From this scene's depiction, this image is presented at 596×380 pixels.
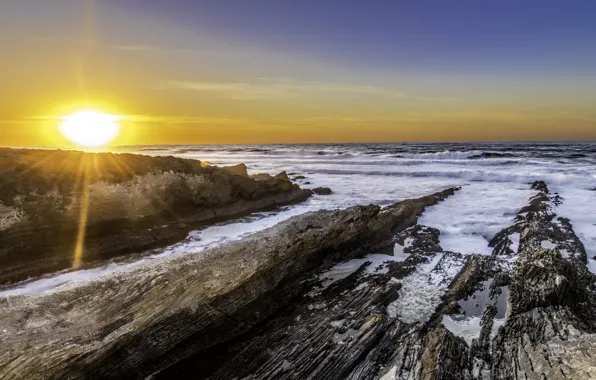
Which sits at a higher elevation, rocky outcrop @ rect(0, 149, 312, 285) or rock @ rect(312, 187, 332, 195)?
rocky outcrop @ rect(0, 149, 312, 285)

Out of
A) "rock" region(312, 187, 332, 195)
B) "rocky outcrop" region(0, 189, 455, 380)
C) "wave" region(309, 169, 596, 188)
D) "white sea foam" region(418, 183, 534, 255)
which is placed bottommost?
"wave" region(309, 169, 596, 188)

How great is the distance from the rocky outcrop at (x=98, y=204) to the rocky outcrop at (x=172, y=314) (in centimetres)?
289

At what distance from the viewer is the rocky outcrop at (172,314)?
13.3 ft

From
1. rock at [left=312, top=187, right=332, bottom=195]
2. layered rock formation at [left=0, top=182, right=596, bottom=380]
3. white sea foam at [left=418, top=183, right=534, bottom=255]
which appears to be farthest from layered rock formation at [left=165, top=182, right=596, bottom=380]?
rock at [left=312, top=187, right=332, bottom=195]

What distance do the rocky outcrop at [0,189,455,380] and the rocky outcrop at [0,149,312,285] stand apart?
2.89 m

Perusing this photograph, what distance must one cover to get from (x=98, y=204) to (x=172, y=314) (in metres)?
6.54

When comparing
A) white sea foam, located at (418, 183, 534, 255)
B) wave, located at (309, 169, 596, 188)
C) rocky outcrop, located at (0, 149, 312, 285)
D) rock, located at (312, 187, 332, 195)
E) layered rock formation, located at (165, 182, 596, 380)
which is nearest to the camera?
layered rock formation, located at (165, 182, 596, 380)

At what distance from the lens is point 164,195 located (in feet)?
38.5

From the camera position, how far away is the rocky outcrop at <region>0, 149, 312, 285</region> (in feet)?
27.3

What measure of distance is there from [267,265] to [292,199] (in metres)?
10.0

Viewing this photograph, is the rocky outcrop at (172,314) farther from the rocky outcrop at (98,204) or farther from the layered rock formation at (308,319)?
the rocky outcrop at (98,204)

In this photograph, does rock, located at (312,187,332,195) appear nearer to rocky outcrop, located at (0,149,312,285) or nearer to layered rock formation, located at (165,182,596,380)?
rocky outcrop, located at (0,149,312,285)

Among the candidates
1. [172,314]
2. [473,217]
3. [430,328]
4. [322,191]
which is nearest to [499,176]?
[322,191]

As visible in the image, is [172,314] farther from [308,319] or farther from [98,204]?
[98,204]
